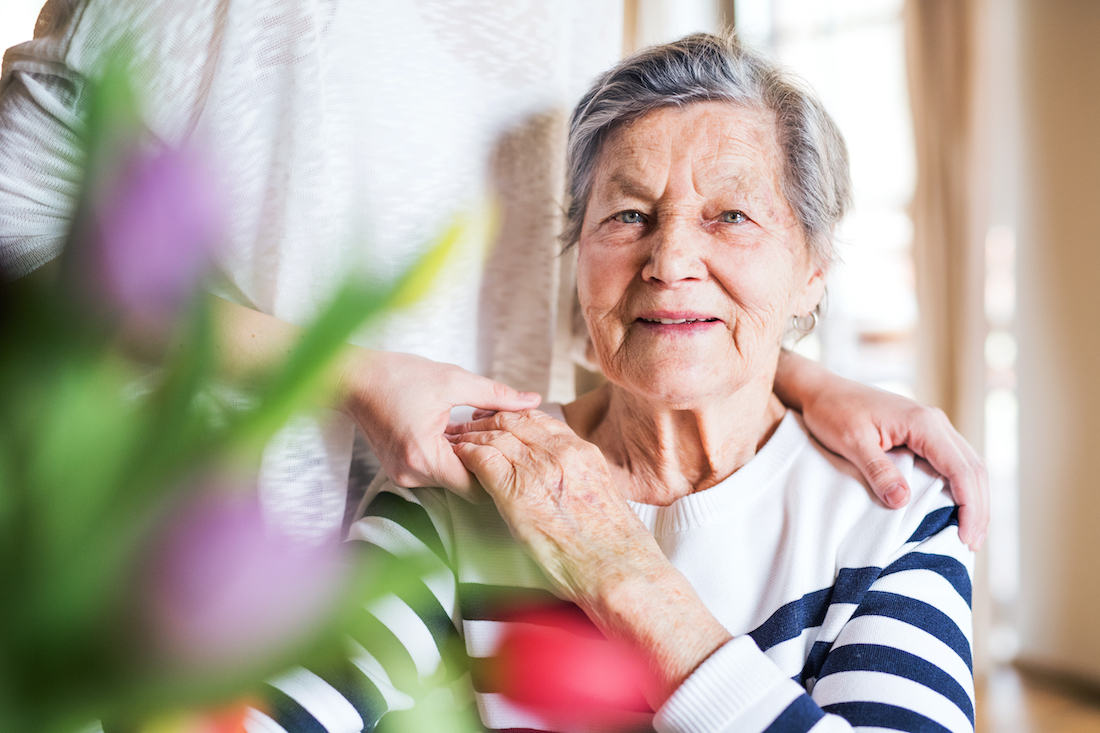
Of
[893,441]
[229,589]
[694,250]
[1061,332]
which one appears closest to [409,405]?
[694,250]

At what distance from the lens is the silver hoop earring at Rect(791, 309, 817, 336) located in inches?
52.9

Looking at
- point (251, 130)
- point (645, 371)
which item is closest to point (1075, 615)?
point (645, 371)

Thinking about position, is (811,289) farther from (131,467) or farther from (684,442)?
(131,467)

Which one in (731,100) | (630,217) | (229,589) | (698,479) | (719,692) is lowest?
(719,692)

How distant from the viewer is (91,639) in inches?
12.5

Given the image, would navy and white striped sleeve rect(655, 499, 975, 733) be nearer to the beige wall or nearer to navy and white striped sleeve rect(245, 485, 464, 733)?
navy and white striped sleeve rect(245, 485, 464, 733)

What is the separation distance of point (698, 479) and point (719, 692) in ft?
1.42

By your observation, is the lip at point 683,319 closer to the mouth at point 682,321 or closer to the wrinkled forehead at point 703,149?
the mouth at point 682,321

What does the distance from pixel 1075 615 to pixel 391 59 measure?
3349mm

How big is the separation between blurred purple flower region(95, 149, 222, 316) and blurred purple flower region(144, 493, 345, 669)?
0.32 feet

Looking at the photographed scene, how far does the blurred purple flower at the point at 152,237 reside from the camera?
34 centimetres

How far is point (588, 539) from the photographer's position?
3.10 ft

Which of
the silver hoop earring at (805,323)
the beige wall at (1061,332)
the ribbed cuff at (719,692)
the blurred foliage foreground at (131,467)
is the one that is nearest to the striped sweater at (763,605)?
the ribbed cuff at (719,692)

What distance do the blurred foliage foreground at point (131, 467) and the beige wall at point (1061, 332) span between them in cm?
333
